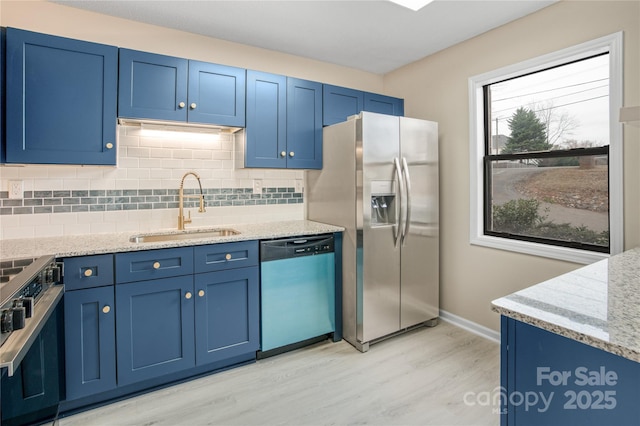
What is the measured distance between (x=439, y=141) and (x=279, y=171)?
5.13ft

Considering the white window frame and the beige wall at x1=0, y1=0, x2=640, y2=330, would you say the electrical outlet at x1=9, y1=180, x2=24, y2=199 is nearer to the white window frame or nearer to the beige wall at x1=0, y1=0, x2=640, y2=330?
the beige wall at x1=0, y1=0, x2=640, y2=330

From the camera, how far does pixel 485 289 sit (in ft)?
9.84

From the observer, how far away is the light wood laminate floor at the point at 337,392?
1.98 m

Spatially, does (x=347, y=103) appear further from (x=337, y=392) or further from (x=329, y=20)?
(x=337, y=392)

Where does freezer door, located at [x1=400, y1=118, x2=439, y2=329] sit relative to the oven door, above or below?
above

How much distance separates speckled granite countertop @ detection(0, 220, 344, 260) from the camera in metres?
1.93

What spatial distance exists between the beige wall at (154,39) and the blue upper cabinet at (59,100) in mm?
465

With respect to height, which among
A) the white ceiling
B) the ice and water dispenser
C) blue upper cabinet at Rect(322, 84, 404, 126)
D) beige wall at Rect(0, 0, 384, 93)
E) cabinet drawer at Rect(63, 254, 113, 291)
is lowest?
cabinet drawer at Rect(63, 254, 113, 291)

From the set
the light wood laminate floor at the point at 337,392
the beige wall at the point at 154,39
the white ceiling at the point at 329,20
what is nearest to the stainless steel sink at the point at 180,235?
the light wood laminate floor at the point at 337,392

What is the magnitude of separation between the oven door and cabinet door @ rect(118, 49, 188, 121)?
4.36ft

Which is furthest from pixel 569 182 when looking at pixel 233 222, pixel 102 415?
pixel 102 415

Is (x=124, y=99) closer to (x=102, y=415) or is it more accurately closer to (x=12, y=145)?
(x=12, y=145)

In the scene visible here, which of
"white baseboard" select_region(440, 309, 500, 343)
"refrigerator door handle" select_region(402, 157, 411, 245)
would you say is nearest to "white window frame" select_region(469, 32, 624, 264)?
"refrigerator door handle" select_region(402, 157, 411, 245)

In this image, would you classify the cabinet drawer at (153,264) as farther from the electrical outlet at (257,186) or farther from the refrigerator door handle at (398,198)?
the refrigerator door handle at (398,198)
